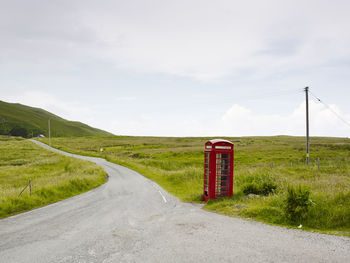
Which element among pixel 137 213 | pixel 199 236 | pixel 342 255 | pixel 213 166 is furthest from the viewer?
pixel 213 166

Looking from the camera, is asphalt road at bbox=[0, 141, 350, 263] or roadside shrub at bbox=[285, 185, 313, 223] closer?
asphalt road at bbox=[0, 141, 350, 263]

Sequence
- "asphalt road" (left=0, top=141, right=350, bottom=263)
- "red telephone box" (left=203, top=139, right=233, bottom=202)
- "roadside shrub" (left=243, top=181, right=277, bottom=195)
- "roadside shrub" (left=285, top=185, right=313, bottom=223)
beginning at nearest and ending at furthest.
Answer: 1. "asphalt road" (left=0, top=141, right=350, bottom=263)
2. "roadside shrub" (left=285, top=185, right=313, bottom=223)
3. "red telephone box" (left=203, top=139, right=233, bottom=202)
4. "roadside shrub" (left=243, top=181, right=277, bottom=195)

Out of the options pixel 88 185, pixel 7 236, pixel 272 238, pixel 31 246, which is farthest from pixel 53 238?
pixel 88 185

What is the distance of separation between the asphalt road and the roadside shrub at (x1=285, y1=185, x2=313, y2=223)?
2.97 ft

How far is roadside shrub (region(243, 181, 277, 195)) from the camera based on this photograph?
13.2 m

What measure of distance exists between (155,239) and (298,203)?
5.19 metres

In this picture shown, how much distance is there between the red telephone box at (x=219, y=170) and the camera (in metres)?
13.0

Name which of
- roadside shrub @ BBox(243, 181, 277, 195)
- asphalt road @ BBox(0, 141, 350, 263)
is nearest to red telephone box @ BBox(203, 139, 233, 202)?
roadside shrub @ BBox(243, 181, 277, 195)

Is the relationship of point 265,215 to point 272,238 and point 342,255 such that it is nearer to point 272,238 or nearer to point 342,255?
point 272,238

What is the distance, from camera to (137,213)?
39.0 feet

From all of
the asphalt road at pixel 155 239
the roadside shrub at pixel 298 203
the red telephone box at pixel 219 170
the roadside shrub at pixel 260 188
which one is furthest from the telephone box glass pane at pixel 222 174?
the roadside shrub at pixel 298 203

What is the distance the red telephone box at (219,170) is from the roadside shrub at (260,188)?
1.08m

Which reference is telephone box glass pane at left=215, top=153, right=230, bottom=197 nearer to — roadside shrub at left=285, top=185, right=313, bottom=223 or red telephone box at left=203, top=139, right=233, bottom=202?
red telephone box at left=203, top=139, right=233, bottom=202

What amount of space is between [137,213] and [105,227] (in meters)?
2.51
